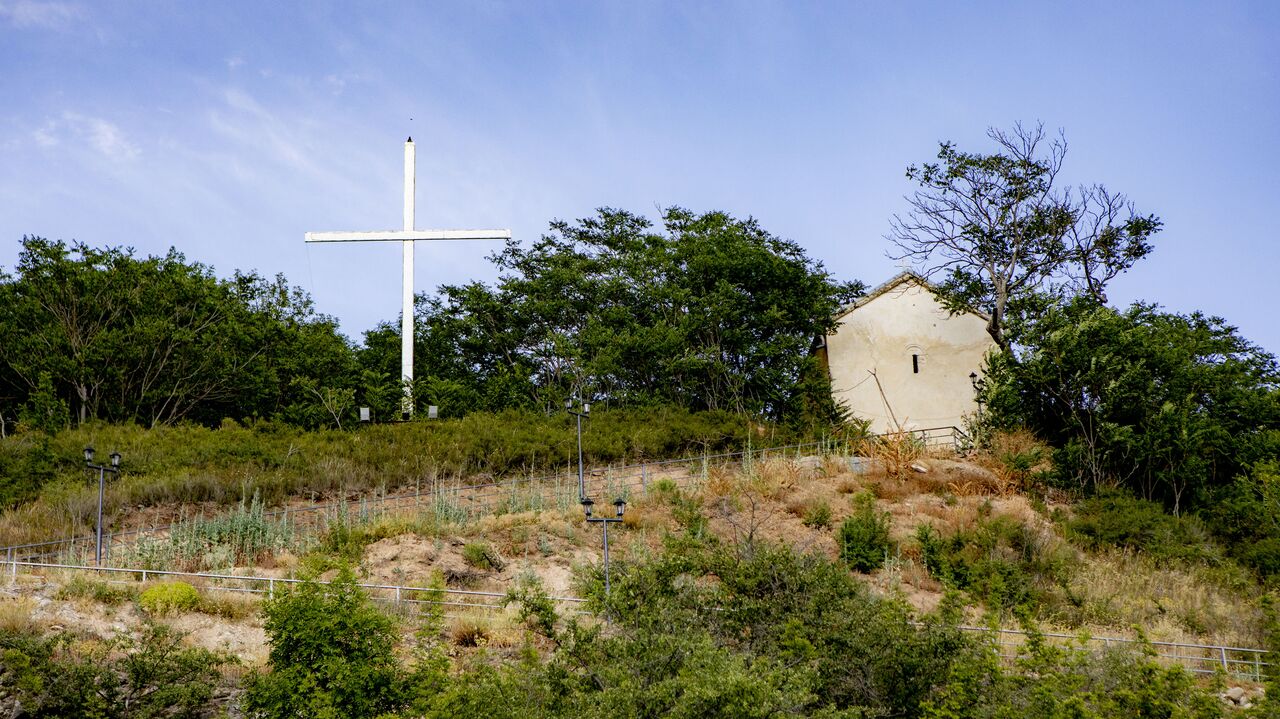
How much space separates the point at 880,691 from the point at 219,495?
726 inches

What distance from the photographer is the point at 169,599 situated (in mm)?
17609

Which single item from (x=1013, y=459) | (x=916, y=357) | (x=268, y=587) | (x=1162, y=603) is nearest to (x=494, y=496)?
(x=268, y=587)

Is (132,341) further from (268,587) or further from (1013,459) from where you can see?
(1013,459)

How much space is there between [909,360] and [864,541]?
13751 millimetres

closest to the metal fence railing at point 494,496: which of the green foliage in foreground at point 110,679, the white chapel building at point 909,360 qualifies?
the white chapel building at point 909,360

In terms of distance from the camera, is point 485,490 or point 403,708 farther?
point 485,490

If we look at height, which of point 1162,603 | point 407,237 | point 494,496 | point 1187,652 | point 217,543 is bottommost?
point 1187,652

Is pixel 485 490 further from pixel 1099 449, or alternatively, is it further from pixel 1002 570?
pixel 1099 449

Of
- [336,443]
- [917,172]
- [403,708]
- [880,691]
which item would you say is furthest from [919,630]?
[917,172]

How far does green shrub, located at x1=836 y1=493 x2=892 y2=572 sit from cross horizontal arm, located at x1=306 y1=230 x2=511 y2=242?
17.6 metres

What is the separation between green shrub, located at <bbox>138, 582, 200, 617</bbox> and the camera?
57.0ft

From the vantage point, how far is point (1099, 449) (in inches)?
1100

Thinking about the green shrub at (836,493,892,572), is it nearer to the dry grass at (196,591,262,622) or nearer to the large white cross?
the dry grass at (196,591,262,622)

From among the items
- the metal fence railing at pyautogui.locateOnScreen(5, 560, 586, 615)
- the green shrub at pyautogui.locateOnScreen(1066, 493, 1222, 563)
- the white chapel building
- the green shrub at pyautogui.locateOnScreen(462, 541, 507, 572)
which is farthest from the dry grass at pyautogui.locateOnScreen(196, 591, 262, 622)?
the white chapel building
